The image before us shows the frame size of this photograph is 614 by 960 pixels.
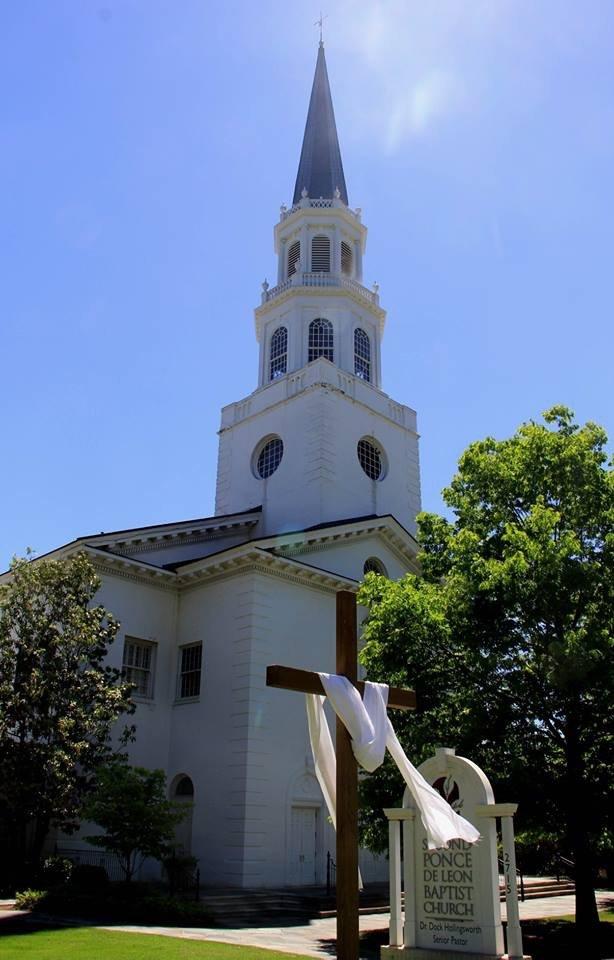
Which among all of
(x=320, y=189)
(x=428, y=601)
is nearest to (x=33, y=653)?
(x=428, y=601)

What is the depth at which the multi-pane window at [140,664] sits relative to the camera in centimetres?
2386

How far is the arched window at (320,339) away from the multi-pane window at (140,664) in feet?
48.8

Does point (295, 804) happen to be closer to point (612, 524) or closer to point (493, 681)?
point (493, 681)

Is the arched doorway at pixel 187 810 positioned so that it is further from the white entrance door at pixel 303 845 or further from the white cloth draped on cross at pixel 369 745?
the white cloth draped on cross at pixel 369 745

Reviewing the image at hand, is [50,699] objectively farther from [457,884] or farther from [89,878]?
[457,884]

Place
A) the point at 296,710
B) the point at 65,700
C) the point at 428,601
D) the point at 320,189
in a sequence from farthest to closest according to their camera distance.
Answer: the point at 320,189
the point at 296,710
the point at 65,700
the point at 428,601

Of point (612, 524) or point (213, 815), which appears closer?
point (612, 524)

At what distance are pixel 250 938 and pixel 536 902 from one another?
40.7 feet

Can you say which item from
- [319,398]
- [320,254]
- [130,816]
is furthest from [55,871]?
[320,254]

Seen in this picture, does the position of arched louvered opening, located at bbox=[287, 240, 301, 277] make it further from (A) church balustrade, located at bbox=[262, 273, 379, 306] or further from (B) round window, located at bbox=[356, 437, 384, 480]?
(B) round window, located at bbox=[356, 437, 384, 480]

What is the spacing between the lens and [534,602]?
14398 mm

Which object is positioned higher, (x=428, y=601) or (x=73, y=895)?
(x=428, y=601)

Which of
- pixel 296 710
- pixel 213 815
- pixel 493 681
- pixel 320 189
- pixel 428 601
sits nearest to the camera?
pixel 493 681

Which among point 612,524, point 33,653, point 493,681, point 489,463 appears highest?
point 489,463
